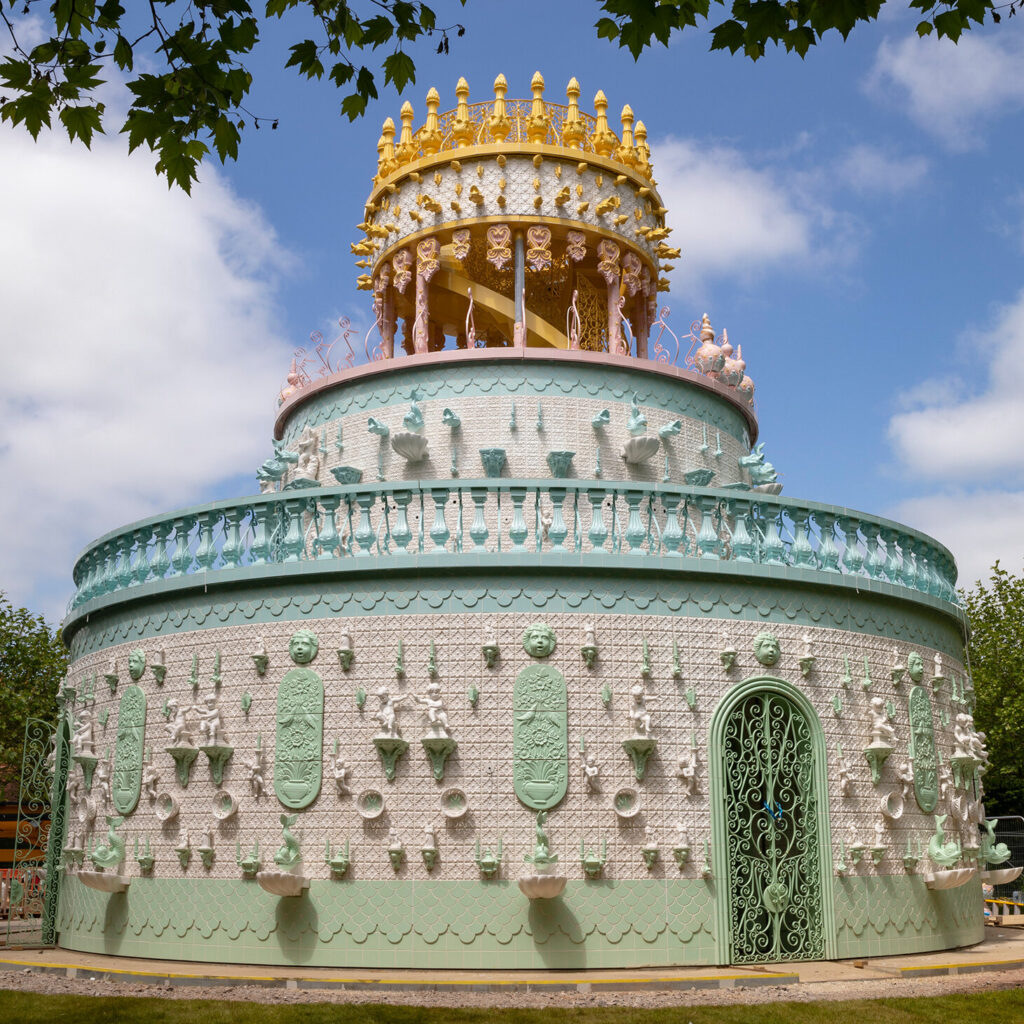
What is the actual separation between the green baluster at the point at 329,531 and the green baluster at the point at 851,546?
6180 mm

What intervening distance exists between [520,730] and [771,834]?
3054 millimetres

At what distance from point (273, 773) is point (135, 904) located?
8.09 feet

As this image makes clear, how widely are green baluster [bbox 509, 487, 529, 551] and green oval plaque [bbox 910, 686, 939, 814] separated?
534cm

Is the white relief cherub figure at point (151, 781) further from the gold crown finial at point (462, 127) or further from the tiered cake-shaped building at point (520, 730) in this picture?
the gold crown finial at point (462, 127)

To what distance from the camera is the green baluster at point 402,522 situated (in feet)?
41.9

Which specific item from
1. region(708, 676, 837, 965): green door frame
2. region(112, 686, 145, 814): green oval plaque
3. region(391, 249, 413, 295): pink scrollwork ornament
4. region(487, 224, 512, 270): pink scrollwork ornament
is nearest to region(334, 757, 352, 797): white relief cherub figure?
region(112, 686, 145, 814): green oval plaque

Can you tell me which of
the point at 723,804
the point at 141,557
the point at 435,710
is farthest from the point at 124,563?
the point at 723,804

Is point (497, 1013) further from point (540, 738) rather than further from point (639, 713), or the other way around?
point (639, 713)

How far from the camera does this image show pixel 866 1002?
10.1 meters

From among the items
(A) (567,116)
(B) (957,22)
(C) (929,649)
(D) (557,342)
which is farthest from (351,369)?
(B) (957,22)

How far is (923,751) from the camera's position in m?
13.8

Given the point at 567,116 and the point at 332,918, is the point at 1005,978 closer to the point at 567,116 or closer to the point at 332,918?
the point at 332,918

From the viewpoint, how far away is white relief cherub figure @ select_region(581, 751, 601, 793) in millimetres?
11797

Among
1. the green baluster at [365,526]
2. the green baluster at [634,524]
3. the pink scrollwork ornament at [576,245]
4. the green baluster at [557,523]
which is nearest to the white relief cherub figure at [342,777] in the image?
the green baluster at [365,526]
